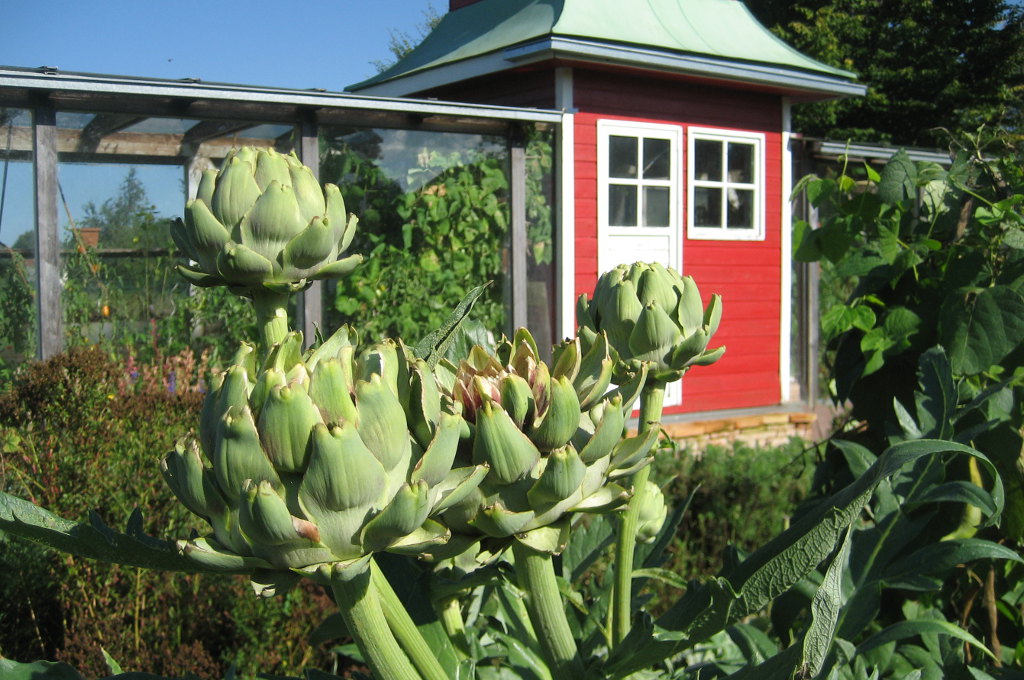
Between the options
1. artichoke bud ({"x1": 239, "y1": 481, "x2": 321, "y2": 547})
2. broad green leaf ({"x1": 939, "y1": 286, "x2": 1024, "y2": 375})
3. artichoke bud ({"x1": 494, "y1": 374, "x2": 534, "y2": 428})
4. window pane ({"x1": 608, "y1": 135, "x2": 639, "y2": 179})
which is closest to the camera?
artichoke bud ({"x1": 239, "y1": 481, "x2": 321, "y2": 547})

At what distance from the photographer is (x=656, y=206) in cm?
743

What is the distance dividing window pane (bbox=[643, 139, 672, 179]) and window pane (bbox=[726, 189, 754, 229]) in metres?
0.76

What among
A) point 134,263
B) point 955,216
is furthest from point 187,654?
point 134,263

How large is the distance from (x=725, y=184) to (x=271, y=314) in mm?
7264

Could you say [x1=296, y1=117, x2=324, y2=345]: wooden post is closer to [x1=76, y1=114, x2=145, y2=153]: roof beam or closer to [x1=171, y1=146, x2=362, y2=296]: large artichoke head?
[x1=76, y1=114, x2=145, y2=153]: roof beam

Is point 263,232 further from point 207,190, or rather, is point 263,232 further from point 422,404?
point 422,404

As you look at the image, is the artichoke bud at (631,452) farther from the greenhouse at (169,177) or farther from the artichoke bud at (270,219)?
the greenhouse at (169,177)

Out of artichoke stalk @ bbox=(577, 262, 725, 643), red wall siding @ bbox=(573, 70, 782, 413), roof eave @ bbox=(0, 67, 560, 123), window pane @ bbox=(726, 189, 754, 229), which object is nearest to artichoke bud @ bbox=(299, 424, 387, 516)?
artichoke stalk @ bbox=(577, 262, 725, 643)

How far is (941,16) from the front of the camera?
19734mm

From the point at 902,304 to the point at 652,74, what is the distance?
5.49m

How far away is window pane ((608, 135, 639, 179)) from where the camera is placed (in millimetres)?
7160

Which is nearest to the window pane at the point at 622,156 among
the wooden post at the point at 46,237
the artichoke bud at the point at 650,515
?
the wooden post at the point at 46,237

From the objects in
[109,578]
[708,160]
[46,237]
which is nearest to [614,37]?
[708,160]

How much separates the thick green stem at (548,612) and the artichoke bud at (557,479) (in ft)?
0.23
